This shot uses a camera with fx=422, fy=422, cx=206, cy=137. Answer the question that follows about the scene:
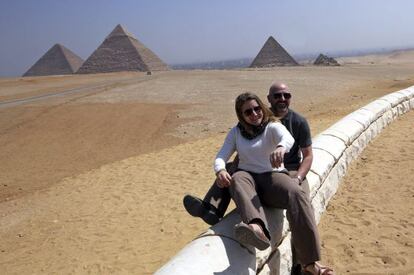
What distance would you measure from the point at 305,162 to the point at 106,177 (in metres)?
5.01

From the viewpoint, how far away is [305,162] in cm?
406

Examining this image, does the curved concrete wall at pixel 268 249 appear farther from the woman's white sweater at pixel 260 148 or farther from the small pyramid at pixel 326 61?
the small pyramid at pixel 326 61

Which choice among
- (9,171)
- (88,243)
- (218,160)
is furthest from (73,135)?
(218,160)

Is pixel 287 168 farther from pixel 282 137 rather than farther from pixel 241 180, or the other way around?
pixel 241 180

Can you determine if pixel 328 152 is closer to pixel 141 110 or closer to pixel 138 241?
pixel 138 241

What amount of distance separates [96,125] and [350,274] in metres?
11.5

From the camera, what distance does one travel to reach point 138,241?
5023 millimetres

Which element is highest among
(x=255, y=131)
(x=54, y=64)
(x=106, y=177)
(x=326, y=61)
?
(x=255, y=131)

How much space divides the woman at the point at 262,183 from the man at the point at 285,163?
A: 0.25 metres

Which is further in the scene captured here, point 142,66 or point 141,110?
point 142,66

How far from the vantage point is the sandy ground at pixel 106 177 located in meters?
4.95

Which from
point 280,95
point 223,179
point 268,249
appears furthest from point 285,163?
point 268,249

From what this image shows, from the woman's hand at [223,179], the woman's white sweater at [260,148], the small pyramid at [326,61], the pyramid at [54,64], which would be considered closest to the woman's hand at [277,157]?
the woman's white sweater at [260,148]

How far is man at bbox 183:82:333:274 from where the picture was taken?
11.8ft
